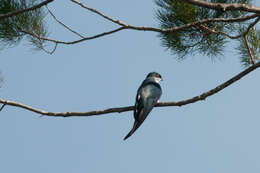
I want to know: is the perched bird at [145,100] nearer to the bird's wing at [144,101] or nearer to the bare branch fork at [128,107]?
the bird's wing at [144,101]

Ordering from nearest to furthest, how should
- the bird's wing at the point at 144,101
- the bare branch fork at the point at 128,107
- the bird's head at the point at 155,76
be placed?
the bare branch fork at the point at 128,107 → the bird's wing at the point at 144,101 → the bird's head at the point at 155,76

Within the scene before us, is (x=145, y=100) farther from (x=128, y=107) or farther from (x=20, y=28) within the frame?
(x=20, y=28)

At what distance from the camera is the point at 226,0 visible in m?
4.21

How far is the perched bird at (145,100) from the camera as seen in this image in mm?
3609

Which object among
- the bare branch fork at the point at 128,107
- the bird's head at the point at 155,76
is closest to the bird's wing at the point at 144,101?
the bare branch fork at the point at 128,107

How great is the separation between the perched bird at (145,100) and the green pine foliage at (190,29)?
0.54 meters

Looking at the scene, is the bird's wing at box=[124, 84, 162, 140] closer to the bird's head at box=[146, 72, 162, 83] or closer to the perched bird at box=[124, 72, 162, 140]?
the perched bird at box=[124, 72, 162, 140]

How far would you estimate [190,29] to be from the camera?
442 cm

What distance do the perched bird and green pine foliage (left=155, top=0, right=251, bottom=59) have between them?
0.54 meters

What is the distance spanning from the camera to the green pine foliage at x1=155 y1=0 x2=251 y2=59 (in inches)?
170

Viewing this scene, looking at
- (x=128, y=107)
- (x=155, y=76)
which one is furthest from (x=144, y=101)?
(x=155, y=76)

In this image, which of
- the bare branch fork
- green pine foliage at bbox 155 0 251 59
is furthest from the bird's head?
the bare branch fork

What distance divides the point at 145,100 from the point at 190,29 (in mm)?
991

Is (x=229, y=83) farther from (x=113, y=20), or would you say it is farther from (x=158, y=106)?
(x=113, y=20)
